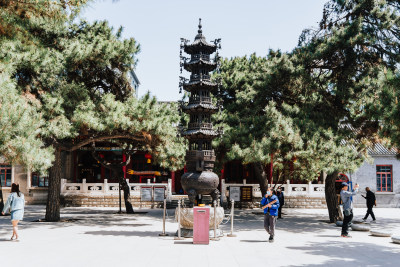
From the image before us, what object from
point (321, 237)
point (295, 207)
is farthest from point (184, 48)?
point (295, 207)

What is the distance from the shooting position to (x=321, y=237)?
12.3 metres

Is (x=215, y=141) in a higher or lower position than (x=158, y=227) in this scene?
higher

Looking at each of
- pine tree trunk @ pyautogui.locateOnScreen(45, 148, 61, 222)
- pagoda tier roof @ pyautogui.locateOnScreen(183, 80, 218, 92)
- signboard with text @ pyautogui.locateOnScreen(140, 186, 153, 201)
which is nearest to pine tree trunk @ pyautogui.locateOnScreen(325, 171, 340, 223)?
pagoda tier roof @ pyautogui.locateOnScreen(183, 80, 218, 92)

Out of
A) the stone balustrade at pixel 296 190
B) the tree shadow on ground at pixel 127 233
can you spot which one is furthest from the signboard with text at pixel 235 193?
the tree shadow on ground at pixel 127 233

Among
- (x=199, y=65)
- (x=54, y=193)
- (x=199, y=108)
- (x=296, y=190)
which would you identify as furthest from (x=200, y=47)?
(x=296, y=190)

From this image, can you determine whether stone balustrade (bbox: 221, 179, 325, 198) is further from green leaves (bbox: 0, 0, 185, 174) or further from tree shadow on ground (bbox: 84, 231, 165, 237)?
tree shadow on ground (bbox: 84, 231, 165, 237)

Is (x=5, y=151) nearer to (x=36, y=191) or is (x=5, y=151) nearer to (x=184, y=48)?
(x=184, y=48)

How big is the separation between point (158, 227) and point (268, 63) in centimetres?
826

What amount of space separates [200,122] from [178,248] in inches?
168

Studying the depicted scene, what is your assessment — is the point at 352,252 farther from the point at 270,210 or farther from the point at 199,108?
the point at 199,108

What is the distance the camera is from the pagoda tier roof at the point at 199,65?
41.8ft

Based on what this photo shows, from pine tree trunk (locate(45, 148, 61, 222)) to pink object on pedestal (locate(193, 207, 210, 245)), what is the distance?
25.0 feet

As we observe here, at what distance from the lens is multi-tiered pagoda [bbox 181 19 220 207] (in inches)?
459

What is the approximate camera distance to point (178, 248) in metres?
9.64
